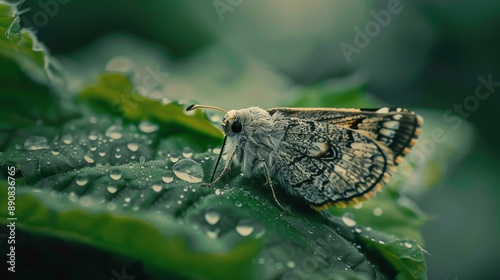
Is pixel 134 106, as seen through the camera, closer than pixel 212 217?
No

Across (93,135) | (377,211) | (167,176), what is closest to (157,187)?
(167,176)

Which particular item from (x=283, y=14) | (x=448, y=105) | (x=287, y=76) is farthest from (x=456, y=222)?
(x=283, y=14)

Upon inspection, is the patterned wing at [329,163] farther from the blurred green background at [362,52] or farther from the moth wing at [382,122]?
the blurred green background at [362,52]

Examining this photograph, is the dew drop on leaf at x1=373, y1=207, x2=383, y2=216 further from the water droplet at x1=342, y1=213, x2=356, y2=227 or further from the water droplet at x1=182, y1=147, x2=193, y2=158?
the water droplet at x1=182, y1=147, x2=193, y2=158

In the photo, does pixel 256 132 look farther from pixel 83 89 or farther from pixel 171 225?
pixel 171 225

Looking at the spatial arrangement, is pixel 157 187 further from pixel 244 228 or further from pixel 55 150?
pixel 55 150

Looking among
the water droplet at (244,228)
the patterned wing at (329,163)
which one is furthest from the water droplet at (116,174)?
the patterned wing at (329,163)

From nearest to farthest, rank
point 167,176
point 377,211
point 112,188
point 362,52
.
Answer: point 112,188 → point 167,176 → point 377,211 → point 362,52
